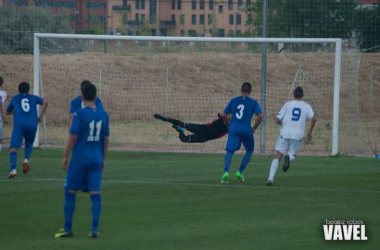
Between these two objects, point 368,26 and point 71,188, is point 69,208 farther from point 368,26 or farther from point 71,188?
point 368,26

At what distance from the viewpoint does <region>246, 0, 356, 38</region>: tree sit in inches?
1122

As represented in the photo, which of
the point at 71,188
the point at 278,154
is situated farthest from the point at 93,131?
the point at 278,154

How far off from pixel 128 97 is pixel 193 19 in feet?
127

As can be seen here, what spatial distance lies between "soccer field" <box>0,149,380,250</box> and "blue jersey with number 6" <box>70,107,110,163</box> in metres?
1.02

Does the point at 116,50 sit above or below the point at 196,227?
above

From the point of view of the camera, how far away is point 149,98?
121 ft

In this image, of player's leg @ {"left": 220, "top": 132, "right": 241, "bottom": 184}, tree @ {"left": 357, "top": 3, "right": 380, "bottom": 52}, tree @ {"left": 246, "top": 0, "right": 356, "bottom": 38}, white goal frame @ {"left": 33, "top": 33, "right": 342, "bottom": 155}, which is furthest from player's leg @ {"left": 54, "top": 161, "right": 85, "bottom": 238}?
tree @ {"left": 357, "top": 3, "right": 380, "bottom": 52}

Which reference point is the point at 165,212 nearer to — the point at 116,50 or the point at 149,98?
the point at 149,98

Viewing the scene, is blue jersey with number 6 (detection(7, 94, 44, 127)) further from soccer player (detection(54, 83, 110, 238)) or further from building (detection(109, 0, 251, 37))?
building (detection(109, 0, 251, 37))

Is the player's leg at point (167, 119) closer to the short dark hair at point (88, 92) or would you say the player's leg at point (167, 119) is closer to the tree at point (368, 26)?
the short dark hair at point (88, 92)

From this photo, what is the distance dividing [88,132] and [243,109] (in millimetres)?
5865

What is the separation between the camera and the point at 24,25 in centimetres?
3706

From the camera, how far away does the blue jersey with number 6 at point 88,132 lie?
9.81 m

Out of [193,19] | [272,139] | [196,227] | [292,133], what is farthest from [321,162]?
[193,19]
